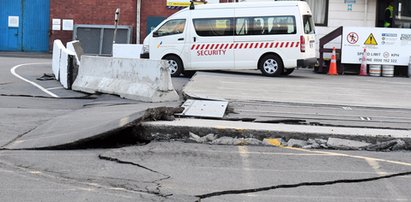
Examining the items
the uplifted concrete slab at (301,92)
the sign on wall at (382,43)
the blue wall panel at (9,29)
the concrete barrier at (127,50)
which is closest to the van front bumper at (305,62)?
the uplifted concrete slab at (301,92)

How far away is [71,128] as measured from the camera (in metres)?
8.12

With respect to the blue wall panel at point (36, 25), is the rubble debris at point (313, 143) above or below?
below

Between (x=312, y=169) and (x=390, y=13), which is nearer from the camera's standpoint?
(x=312, y=169)

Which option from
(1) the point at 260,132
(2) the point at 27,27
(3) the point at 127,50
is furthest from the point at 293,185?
(2) the point at 27,27

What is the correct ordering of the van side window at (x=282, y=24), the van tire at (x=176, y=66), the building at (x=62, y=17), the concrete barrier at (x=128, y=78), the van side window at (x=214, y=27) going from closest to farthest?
the concrete barrier at (x=128, y=78), the van side window at (x=282, y=24), the van side window at (x=214, y=27), the van tire at (x=176, y=66), the building at (x=62, y=17)

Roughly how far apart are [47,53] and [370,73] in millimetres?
17684

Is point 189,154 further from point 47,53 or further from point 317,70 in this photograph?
point 47,53

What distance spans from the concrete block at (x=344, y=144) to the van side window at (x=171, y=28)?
11359 mm

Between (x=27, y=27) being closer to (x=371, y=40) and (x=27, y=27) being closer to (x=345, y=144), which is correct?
(x=371, y=40)

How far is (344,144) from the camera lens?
291 inches

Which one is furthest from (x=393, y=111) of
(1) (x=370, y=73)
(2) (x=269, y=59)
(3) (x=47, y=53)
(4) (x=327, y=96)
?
(3) (x=47, y=53)

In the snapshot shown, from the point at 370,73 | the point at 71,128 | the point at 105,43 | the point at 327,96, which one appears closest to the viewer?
the point at 71,128

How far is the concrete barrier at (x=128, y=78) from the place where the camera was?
10.9 meters

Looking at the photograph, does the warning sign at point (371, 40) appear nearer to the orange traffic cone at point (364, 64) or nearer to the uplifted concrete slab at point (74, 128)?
the orange traffic cone at point (364, 64)
